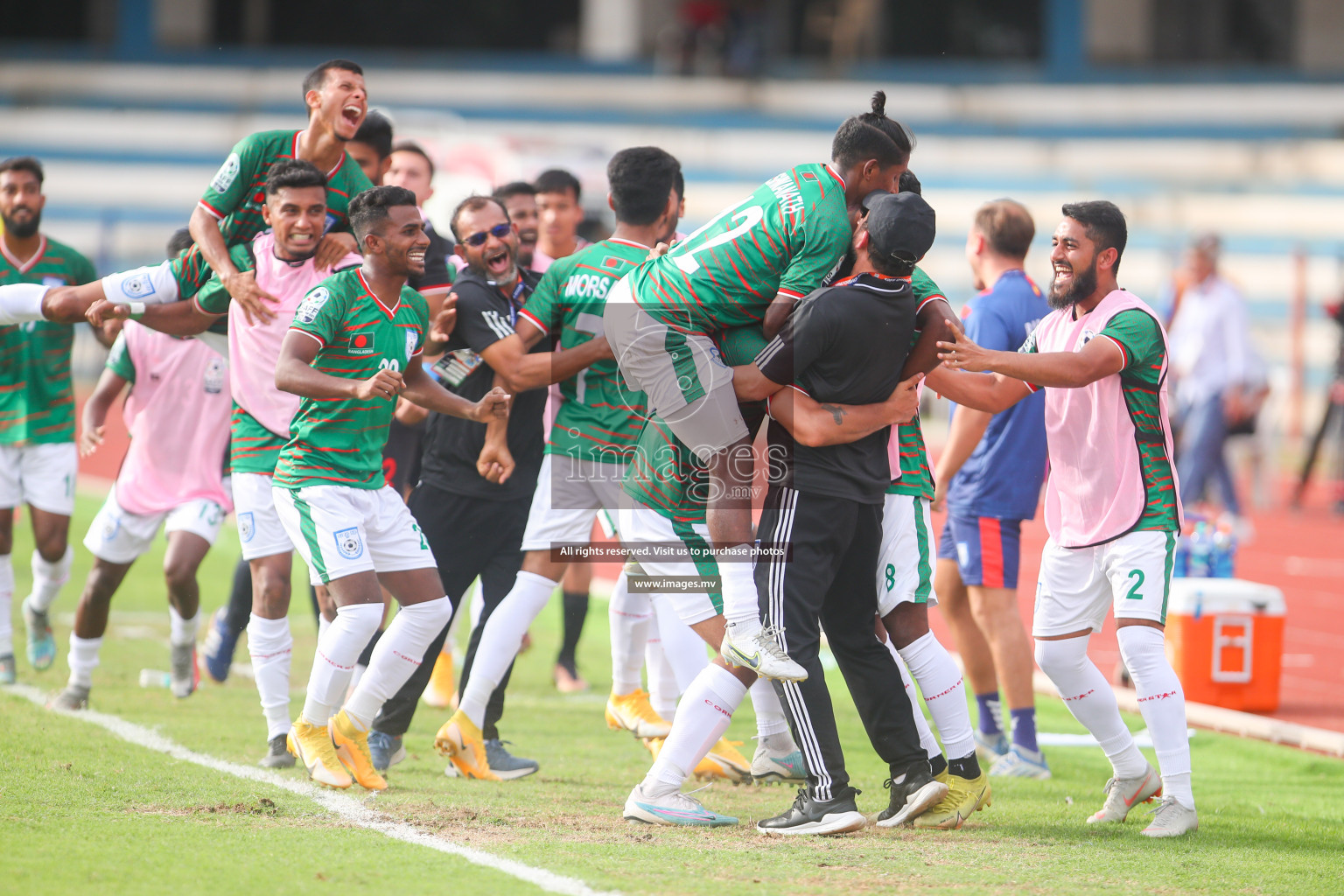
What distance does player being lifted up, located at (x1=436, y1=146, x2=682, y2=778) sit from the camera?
5938mm

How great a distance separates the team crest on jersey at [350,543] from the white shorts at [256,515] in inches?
25.9

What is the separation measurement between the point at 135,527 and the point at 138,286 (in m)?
1.46

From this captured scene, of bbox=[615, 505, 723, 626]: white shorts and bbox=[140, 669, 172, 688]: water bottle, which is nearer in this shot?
bbox=[615, 505, 723, 626]: white shorts

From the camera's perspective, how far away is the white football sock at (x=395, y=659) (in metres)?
5.64

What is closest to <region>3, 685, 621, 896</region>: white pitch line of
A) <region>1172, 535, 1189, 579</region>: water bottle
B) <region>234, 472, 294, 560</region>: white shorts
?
<region>234, 472, 294, 560</region>: white shorts

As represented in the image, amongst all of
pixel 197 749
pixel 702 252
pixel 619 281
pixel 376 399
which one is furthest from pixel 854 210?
pixel 197 749

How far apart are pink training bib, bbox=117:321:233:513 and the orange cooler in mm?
5039

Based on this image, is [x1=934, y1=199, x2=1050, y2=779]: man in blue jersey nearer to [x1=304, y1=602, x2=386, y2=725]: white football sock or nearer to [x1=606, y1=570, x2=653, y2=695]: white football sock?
[x1=606, y1=570, x2=653, y2=695]: white football sock

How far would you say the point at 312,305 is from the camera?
18.0 feet

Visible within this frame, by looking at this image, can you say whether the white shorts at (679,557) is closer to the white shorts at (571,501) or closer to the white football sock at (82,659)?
the white shorts at (571,501)

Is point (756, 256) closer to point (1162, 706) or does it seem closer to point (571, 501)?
point (571, 501)

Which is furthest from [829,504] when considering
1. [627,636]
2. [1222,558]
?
[1222,558]

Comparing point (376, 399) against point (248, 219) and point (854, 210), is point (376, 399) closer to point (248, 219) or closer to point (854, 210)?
point (248, 219)

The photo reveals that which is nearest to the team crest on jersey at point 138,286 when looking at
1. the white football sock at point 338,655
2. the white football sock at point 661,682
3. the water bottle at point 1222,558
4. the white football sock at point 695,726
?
the white football sock at point 338,655
